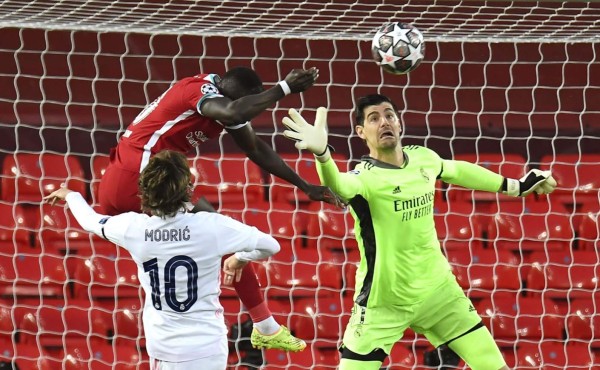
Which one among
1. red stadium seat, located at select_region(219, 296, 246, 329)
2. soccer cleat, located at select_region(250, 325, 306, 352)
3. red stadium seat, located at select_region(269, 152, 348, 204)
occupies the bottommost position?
red stadium seat, located at select_region(219, 296, 246, 329)

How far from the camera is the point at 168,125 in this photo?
4773 mm

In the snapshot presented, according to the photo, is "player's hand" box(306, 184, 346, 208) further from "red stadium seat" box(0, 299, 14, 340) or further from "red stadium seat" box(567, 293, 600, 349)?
"red stadium seat" box(567, 293, 600, 349)

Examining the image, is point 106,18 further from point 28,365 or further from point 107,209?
point 28,365

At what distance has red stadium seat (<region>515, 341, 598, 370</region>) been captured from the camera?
23.2 ft

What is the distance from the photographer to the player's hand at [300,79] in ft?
14.8

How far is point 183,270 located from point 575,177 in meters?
4.28

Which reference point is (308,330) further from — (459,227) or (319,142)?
(319,142)

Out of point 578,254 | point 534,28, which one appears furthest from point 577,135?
point 534,28

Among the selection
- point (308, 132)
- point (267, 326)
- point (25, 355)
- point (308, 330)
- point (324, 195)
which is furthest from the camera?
point (308, 330)

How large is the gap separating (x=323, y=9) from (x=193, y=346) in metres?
2.31

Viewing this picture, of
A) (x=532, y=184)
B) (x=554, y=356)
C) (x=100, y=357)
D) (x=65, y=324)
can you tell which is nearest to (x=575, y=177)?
(x=554, y=356)

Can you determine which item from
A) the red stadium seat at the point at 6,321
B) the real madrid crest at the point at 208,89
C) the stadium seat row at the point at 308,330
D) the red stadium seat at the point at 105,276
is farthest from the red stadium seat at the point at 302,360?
the real madrid crest at the point at 208,89

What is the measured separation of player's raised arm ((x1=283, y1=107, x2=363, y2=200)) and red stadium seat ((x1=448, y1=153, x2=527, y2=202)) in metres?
2.93

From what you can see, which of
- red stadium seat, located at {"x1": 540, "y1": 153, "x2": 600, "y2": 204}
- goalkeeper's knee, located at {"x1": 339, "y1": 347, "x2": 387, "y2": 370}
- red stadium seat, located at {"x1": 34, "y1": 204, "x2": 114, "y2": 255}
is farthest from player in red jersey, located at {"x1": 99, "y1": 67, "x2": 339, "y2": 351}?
red stadium seat, located at {"x1": 540, "y1": 153, "x2": 600, "y2": 204}
